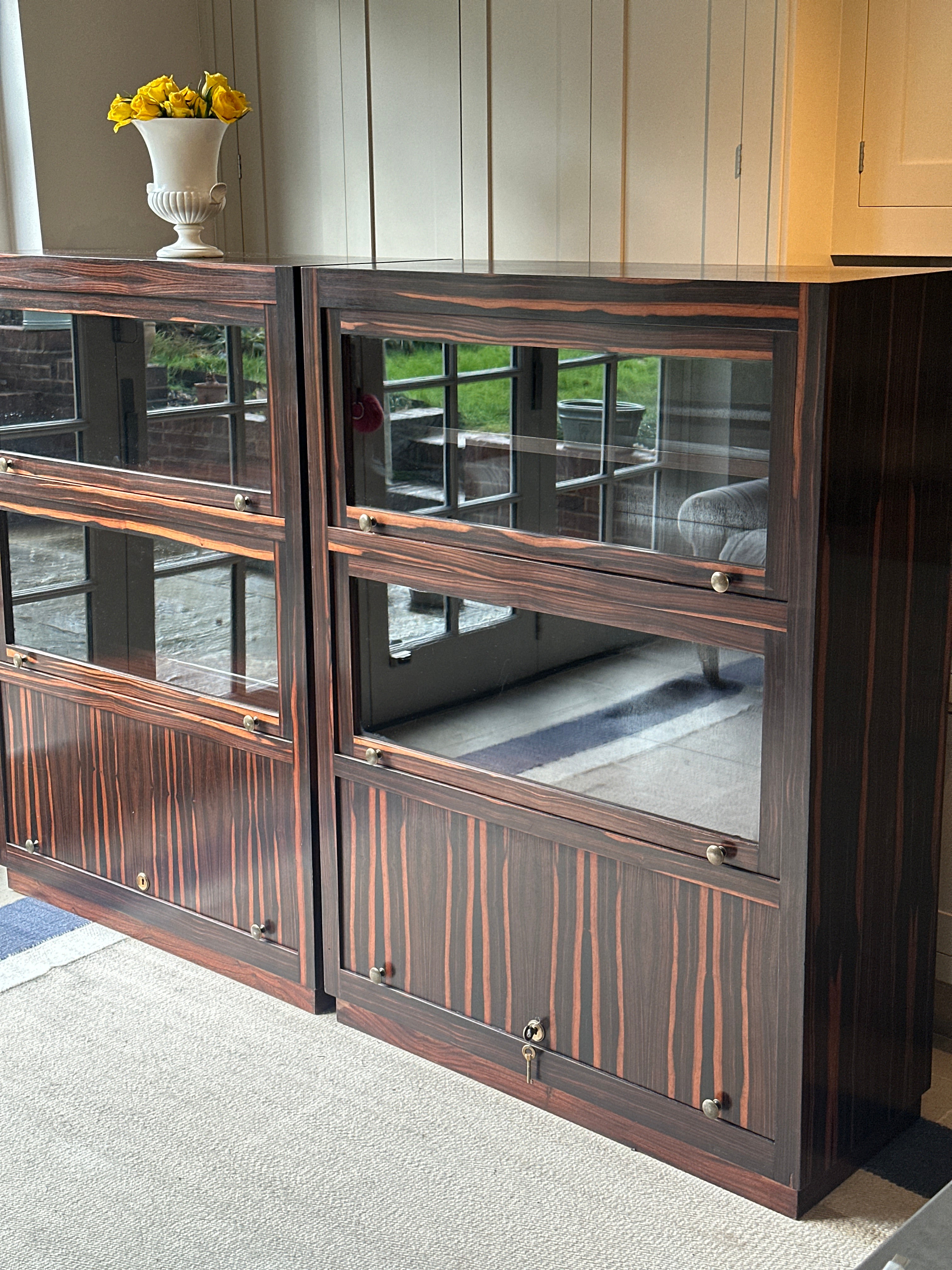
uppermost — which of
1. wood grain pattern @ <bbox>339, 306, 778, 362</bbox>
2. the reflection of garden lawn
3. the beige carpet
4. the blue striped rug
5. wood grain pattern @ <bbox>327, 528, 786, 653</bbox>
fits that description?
wood grain pattern @ <bbox>339, 306, 778, 362</bbox>

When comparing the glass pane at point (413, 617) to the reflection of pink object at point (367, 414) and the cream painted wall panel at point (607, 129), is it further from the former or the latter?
the cream painted wall panel at point (607, 129)

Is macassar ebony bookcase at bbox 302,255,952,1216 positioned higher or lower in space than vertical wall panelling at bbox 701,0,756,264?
lower

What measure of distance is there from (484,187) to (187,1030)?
187cm

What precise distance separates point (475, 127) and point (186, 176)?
69cm

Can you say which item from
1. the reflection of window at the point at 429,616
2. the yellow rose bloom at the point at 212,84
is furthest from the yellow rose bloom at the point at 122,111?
the reflection of window at the point at 429,616

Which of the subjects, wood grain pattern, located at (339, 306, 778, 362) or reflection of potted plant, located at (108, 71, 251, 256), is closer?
wood grain pattern, located at (339, 306, 778, 362)

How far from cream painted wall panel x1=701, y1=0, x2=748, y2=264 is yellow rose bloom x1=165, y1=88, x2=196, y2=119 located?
0.97 m

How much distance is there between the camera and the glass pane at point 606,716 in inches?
77.7

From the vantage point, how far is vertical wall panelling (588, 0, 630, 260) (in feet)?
Result: 8.66

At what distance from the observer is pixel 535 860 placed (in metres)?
2.21

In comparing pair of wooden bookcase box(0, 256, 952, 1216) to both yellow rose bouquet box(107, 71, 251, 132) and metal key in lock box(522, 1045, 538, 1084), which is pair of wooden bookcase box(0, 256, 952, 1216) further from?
yellow rose bouquet box(107, 71, 251, 132)

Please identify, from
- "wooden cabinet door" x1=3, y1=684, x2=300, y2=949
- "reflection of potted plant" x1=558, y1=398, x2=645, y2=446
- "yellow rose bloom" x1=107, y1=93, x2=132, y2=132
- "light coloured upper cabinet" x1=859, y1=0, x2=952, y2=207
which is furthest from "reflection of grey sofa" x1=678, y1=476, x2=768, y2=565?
"yellow rose bloom" x1=107, y1=93, x2=132, y2=132

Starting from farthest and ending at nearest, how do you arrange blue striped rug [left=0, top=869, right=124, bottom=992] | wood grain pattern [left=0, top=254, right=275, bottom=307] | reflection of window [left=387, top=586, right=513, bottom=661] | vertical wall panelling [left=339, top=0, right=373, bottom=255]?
vertical wall panelling [left=339, top=0, right=373, bottom=255]
blue striped rug [left=0, top=869, right=124, bottom=992]
wood grain pattern [left=0, top=254, right=275, bottom=307]
reflection of window [left=387, top=586, right=513, bottom=661]

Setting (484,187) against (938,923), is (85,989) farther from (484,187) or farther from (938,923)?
(484,187)
